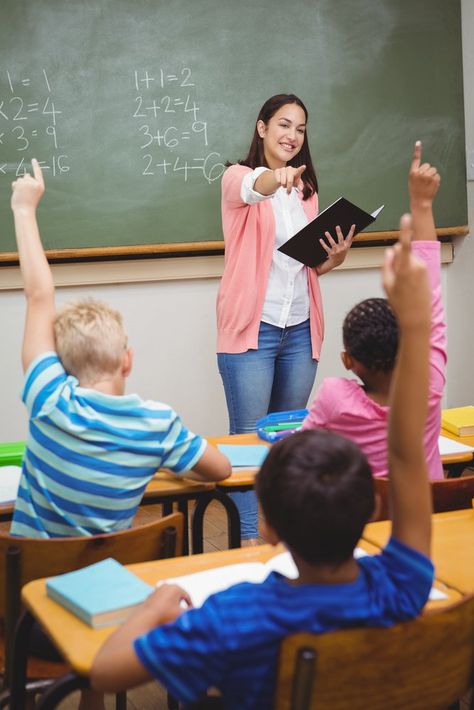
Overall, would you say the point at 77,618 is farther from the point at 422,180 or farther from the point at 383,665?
the point at 422,180

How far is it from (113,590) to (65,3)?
3.10 m

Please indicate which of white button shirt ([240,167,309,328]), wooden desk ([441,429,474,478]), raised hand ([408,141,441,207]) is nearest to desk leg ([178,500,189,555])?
wooden desk ([441,429,474,478])

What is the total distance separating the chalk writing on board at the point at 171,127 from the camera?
4004mm

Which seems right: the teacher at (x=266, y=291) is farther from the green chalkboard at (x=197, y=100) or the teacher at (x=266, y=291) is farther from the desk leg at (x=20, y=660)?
the desk leg at (x=20, y=660)

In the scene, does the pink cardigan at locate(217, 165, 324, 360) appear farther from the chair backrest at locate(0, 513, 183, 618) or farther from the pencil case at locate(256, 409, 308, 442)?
the chair backrest at locate(0, 513, 183, 618)

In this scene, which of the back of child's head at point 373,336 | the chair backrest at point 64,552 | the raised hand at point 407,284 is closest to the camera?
the raised hand at point 407,284

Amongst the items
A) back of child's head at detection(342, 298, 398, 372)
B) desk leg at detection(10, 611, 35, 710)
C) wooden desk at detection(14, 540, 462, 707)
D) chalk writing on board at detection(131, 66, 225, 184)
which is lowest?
desk leg at detection(10, 611, 35, 710)

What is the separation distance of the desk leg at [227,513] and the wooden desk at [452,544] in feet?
1.53

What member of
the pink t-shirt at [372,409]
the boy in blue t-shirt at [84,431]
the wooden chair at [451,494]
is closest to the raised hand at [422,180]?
the pink t-shirt at [372,409]

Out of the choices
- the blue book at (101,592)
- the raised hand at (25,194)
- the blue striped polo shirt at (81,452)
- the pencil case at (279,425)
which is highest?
the raised hand at (25,194)

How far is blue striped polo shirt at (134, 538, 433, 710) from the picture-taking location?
1103 mm

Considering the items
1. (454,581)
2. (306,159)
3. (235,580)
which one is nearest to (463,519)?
(454,581)

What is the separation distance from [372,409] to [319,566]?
937 mm

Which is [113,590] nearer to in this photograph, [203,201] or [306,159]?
[306,159]
